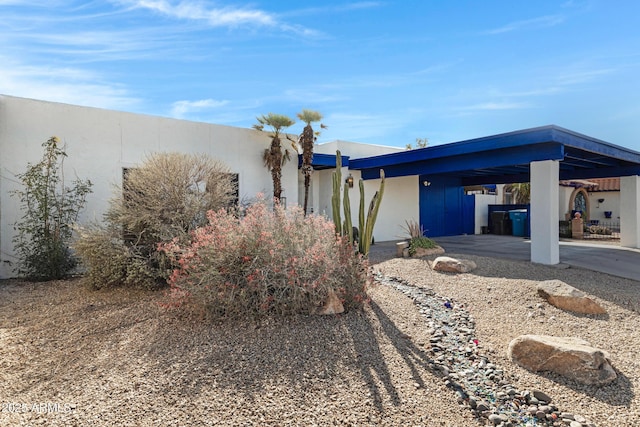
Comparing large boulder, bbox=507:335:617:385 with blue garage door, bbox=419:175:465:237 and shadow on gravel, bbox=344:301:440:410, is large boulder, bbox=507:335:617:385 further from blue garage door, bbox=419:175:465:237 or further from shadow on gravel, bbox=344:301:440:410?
blue garage door, bbox=419:175:465:237

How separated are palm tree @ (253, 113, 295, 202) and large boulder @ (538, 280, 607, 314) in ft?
26.0

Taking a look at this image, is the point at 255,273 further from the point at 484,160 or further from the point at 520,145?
the point at 484,160

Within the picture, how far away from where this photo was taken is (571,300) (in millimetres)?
5789

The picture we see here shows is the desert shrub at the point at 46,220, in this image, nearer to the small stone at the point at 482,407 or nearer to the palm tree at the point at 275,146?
the palm tree at the point at 275,146

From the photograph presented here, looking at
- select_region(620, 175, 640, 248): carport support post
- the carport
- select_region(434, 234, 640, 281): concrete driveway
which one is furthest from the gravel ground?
select_region(620, 175, 640, 248): carport support post

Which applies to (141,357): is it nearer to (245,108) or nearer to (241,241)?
(241,241)

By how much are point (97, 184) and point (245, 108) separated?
15.8ft

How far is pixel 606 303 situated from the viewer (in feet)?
20.1

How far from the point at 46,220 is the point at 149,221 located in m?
3.11

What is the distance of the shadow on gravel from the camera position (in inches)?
137

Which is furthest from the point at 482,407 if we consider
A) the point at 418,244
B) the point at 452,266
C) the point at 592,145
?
the point at 592,145

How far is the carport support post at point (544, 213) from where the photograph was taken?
8984 millimetres

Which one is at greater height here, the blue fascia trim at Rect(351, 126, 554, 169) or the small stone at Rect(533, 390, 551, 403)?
the blue fascia trim at Rect(351, 126, 554, 169)

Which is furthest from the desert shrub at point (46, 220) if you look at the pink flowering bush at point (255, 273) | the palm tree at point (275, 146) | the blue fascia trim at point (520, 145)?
the blue fascia trim at point (520, 145)
